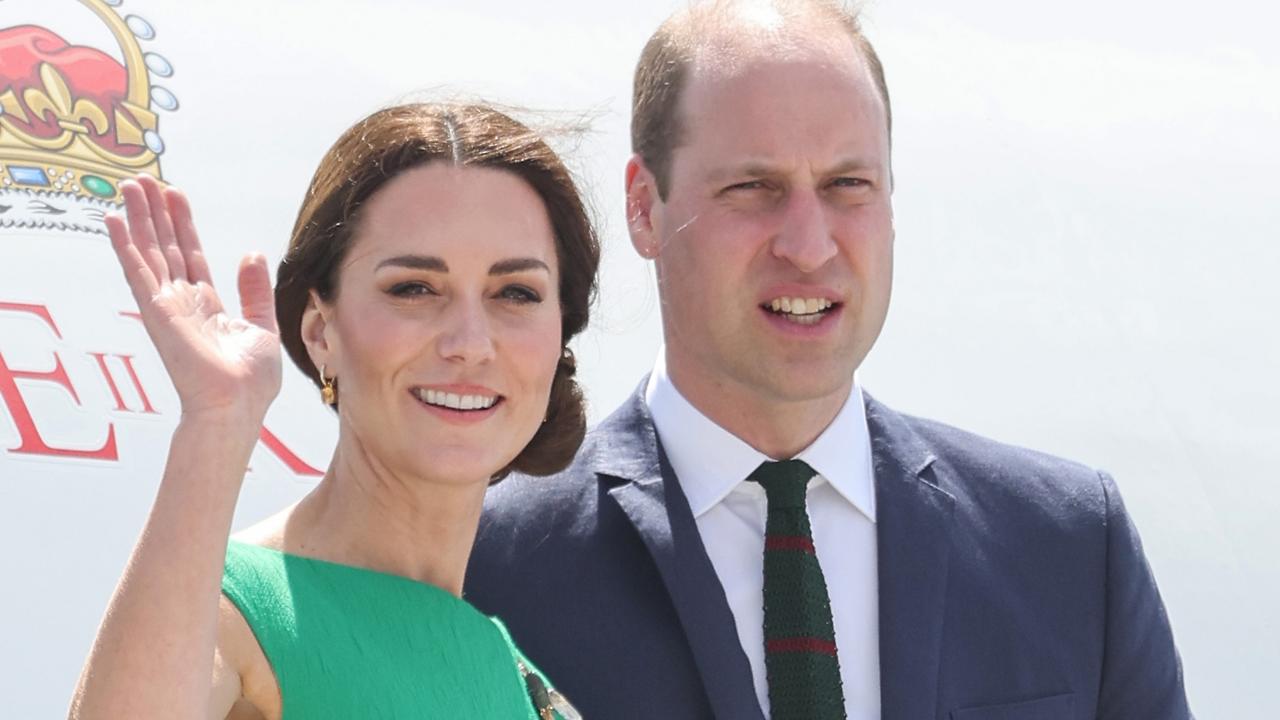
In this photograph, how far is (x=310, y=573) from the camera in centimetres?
196

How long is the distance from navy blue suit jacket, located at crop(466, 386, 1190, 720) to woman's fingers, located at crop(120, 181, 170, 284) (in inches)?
31.3

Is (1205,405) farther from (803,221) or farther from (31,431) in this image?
(31,431)

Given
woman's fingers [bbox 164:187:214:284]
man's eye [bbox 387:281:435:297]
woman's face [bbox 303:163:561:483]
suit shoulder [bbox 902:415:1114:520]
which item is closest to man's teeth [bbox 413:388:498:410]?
woman's face [bbox 303:163:561:483]

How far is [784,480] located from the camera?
2385 millimetres

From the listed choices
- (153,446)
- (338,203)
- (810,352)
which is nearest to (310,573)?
(338,203)

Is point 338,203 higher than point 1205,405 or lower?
higher

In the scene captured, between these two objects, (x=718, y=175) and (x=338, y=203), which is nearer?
(x=338, y=203)

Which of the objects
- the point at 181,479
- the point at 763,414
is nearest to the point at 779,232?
the point at 763,414

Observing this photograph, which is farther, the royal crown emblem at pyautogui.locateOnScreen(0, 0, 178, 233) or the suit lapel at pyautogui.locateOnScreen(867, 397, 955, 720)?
the royal crown emblem at pyautogui.locateOnScreen(0, 0, 178, 233)

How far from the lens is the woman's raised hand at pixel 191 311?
62.9 inches

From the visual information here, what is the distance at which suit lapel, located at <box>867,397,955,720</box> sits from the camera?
223 centimetres

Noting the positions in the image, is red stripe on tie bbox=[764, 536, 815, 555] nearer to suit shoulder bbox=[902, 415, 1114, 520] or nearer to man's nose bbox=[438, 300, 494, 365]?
suit shoulder bbox=[902, 415, 1114, 520]

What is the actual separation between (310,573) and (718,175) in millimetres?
828

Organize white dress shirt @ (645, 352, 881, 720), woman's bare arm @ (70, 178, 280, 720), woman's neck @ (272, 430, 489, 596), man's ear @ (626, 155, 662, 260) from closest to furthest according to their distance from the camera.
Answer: woman's bare arm @ (70, 178, 280, 720), woman's neck @ (272, 430, 489, 596), white dress shirt @ (645, 352, 881, 720), man's ear @ (626, 155, 662, 260)
